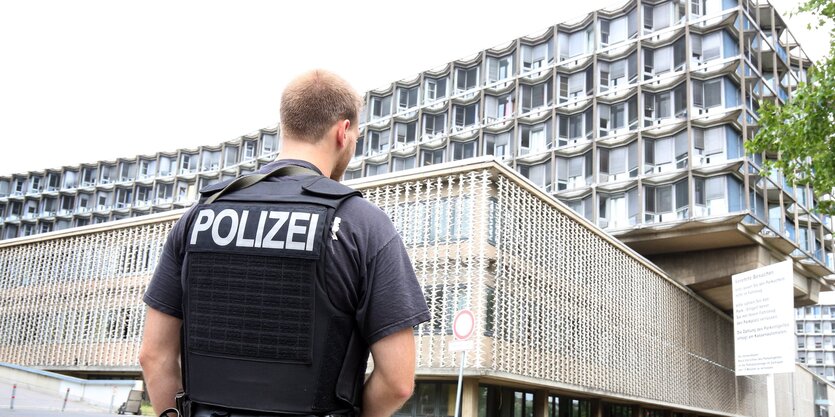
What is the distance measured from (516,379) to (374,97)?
2590 centimetres

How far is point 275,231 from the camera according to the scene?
6.00 feet

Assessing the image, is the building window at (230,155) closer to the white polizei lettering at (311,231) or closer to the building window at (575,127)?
the building window at (575,127)

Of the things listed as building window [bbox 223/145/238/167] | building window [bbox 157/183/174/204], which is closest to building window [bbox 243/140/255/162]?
building window [bbox 223/145/238/167]

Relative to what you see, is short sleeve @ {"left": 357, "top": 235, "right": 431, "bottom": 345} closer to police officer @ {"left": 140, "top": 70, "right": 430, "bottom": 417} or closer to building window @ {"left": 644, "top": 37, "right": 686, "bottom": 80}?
police officer @ {"left": 140, "top": 70, "right": 430, "bottom": 417}

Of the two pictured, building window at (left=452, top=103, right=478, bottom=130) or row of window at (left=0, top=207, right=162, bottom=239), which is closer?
building window at (left=452, top=103, right=478, bottom=130)

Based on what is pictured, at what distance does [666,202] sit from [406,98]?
1553 centimetres

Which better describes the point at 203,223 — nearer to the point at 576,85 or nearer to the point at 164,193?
the point at 576,85

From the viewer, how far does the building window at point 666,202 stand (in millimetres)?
29844

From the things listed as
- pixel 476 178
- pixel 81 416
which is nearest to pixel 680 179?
pixel 476 178

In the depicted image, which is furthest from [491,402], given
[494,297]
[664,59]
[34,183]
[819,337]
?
[819,337]

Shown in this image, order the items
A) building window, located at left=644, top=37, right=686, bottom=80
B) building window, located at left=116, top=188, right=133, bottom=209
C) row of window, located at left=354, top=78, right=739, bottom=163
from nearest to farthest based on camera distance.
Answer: row of window, located at left=354, top=78, right=739, bottom=163 → building window, located at left=644, top=37, right=686, bottom=80 → building window, located at left=116, top=188, right=133, bottom=209

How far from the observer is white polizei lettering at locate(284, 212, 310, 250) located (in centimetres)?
181

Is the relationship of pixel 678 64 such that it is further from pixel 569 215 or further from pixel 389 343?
pixel 389 343

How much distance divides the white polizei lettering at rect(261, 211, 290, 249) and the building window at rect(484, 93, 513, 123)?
115 ft
